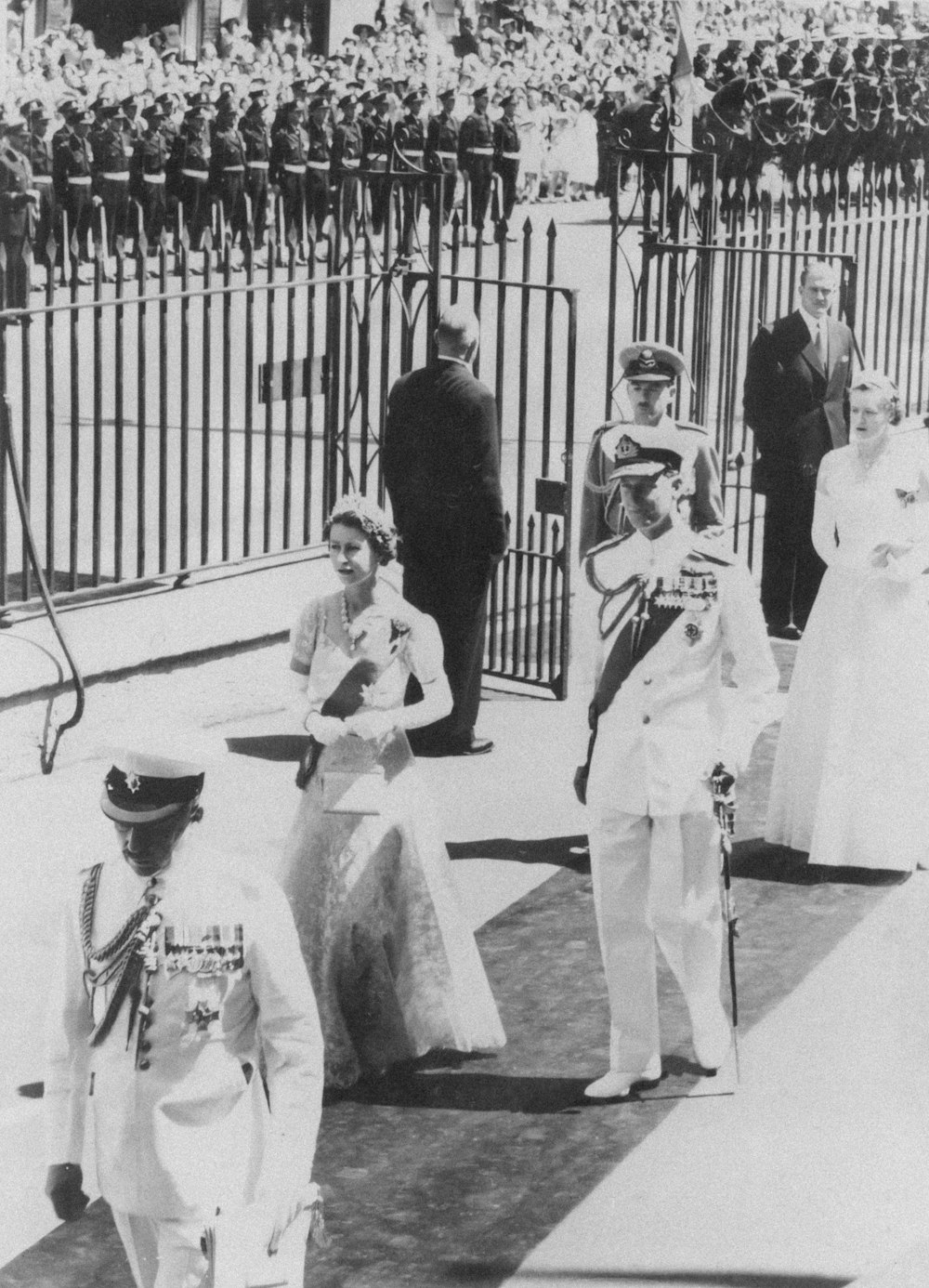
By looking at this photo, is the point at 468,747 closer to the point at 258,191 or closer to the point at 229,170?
the point at 258,191

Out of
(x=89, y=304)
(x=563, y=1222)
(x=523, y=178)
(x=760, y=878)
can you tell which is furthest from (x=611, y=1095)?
(x=523, y=178)

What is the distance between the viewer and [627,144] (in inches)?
342

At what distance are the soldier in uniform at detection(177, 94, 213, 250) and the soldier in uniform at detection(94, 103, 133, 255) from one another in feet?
1.26

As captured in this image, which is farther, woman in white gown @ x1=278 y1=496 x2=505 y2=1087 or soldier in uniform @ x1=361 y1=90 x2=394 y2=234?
soldier in uniform @ x1=361 y1=90 x2=394 y2=234

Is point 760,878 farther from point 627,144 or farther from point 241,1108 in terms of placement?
point 241,1108

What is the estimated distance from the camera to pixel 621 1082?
567 cm

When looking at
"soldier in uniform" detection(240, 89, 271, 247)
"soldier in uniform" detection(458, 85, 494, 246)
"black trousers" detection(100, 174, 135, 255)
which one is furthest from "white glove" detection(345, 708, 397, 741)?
"black trousers" detection(100, 174, 135, 255)

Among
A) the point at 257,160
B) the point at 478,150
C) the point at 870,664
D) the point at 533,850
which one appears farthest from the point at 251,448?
the point at 257,160

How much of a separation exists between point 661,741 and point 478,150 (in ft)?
27.9

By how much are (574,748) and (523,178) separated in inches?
395

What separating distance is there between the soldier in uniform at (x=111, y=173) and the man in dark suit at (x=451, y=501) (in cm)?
651

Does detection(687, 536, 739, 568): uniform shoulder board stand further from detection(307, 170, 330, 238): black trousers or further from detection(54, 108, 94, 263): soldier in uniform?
detection(54, 108, 94, 263): soldier in uniform

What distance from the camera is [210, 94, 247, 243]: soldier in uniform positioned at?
1432 centimetres

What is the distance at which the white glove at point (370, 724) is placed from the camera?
5.49 meters
